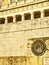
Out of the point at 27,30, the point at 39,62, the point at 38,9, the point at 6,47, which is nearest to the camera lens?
the point at 39,62

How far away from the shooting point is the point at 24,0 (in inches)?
1321

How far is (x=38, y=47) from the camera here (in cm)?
2397

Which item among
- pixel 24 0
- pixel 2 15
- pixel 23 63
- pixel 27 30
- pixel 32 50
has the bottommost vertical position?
pixel 23 63

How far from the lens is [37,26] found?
24.6 m

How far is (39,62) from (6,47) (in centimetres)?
562

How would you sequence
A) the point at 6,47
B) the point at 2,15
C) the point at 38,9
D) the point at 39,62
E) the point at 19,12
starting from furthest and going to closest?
the point at 2,15
the point at 19,12
the point at 38,9
the point at 6,47
the point at 39,62

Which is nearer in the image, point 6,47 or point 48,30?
point 48,30

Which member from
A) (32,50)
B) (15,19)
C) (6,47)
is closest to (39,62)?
(32,50)

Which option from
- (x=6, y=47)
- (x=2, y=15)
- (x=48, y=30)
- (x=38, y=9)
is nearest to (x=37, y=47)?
(x=48, y=30)

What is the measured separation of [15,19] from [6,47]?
23.7 ft

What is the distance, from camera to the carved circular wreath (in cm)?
2355

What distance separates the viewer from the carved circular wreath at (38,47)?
23550 millimetres

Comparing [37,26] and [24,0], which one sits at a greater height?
[24,0]

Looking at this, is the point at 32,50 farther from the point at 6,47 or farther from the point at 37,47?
the point at 6,47
